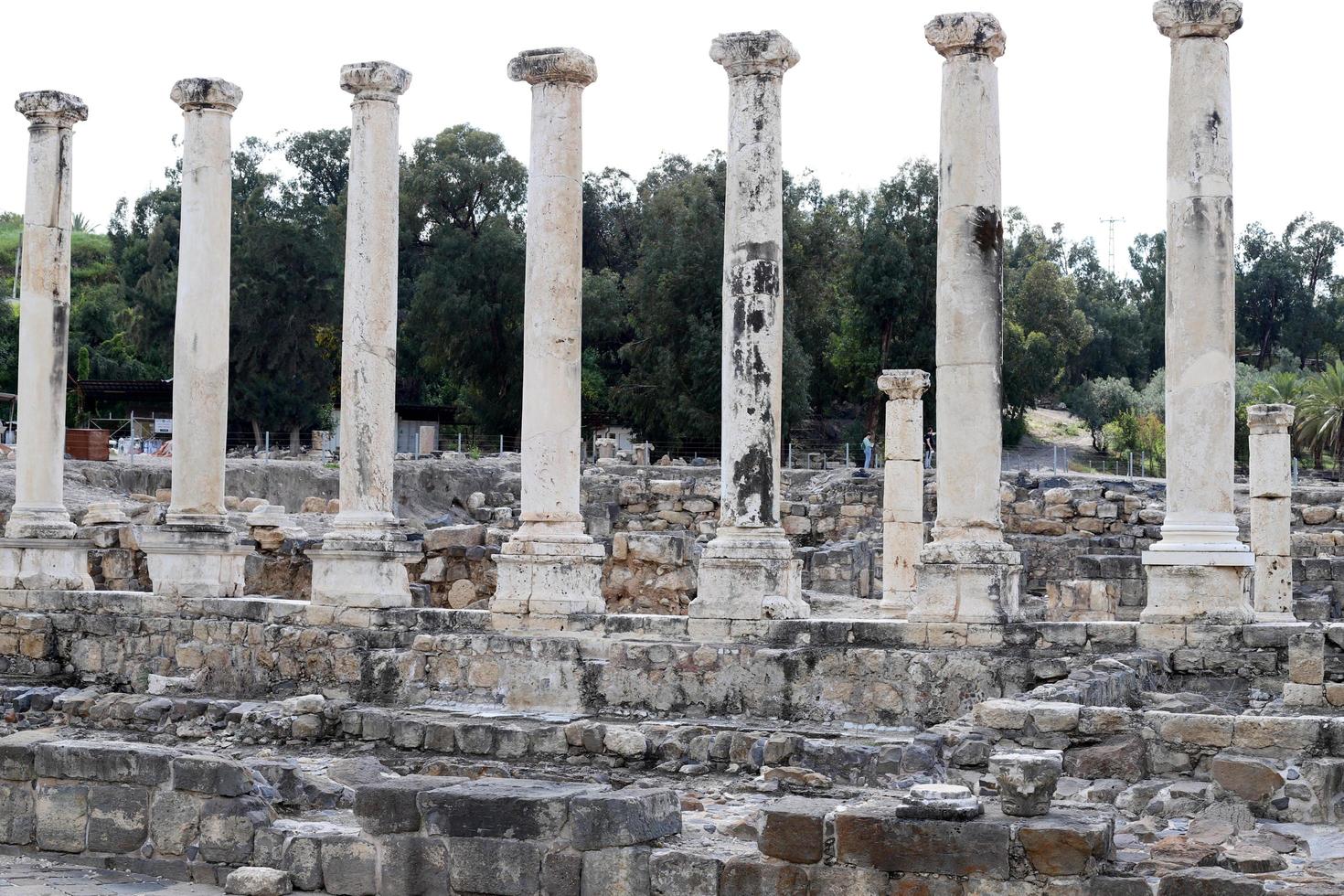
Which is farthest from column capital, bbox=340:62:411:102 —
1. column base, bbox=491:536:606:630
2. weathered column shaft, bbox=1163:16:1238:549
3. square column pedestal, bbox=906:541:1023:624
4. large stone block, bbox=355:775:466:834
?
large stone block, bbox=355:775:466:834

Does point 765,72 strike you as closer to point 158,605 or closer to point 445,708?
point 445,708

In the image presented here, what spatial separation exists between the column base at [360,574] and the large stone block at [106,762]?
662 centimetres

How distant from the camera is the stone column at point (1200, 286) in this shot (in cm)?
1408

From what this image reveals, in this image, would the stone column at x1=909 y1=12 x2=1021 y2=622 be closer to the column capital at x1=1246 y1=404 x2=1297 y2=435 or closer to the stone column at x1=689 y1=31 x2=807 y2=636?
the stone column at x1=689 y1=31 x2=807 y2=636

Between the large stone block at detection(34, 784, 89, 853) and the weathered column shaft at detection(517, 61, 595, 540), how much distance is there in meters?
6.69

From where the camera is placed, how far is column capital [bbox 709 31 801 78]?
15.5 m

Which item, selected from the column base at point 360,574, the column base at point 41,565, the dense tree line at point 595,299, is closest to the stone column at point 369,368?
the column base at point 360,574

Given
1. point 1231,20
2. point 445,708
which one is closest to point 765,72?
point 1231,20

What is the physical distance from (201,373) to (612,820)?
36.7ft

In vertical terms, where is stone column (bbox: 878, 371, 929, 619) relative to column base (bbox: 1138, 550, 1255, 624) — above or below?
above

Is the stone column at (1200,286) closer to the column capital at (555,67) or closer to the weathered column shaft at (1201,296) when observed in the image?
the weathered column shaft at (1201,296)

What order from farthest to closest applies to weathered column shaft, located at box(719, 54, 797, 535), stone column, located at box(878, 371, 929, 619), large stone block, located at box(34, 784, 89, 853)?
stone column, located at box(878, 371, 929, 619)
weathered column shaft, located at box(719, 54, 797, 535)
large stone block, located at box(34, 784, 89, 853)

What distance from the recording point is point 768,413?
15508 millimetres

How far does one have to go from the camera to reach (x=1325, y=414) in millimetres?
42844
